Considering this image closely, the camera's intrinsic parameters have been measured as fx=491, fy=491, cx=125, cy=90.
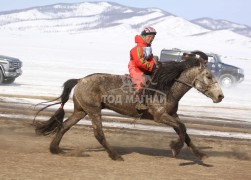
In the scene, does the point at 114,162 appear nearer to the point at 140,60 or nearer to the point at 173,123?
the point at 173,123

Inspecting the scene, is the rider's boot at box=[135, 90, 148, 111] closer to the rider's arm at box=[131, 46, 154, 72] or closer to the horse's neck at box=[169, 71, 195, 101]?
the rider's arm at box=[131, 46, 154, 72]

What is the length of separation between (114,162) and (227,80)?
23801 millimetres

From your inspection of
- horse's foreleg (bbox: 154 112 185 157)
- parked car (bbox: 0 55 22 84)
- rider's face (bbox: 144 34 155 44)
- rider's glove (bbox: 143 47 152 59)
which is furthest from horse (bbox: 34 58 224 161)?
parked car (bbox: 0 55 22 84)

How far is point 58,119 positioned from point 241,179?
13.0 feet

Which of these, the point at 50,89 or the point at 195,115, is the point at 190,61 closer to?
the point at 195,115

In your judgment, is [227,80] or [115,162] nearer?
[115,162]

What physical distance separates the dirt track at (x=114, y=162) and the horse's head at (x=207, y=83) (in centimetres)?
132

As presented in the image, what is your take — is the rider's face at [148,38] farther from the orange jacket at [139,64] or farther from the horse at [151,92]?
the horse at [151,92]

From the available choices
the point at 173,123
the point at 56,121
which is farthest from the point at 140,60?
the point at 56,121

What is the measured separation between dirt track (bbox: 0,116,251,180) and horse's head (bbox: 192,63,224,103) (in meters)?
1.32

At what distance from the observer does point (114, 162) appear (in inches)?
355

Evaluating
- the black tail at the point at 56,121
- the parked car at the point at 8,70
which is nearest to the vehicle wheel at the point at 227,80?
the parked car at the point at 8,70

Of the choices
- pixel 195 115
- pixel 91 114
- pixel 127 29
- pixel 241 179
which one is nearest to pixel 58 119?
pixel 91 114

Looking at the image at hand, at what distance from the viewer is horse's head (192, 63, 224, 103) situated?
9336 mm
